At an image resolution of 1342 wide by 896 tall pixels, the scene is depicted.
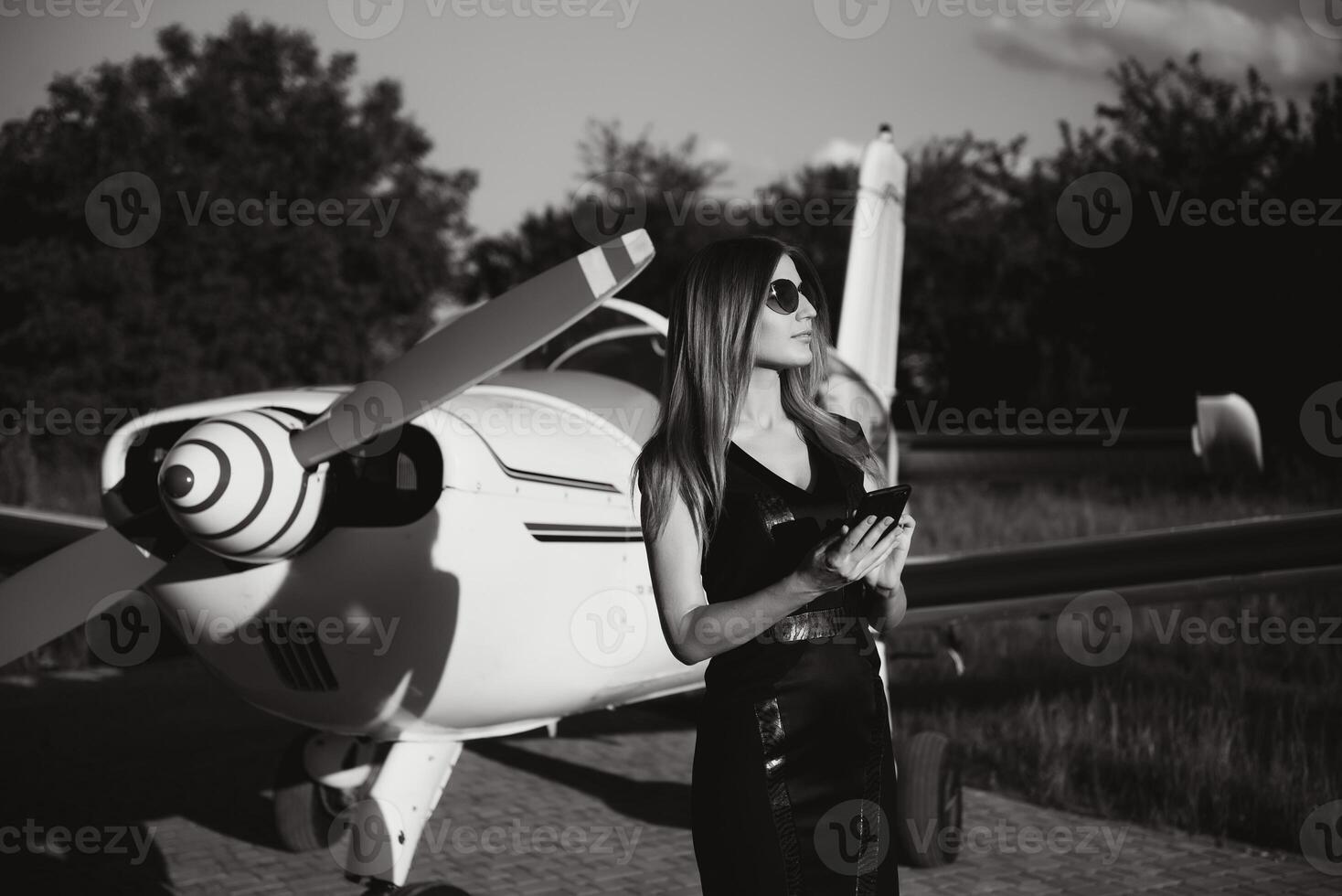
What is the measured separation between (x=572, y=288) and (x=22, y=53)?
67.4 ft

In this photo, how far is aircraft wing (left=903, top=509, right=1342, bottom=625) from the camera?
3.96m

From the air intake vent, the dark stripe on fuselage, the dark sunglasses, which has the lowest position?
the air intake vent

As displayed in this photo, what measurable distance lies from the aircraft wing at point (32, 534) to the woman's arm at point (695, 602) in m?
4.04

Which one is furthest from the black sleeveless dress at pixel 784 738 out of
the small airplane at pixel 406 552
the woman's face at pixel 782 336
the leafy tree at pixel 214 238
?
the leafy tree at pixel 214 238

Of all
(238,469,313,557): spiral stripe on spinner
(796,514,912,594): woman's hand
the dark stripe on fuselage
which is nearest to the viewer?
(796,514,912,594): woman's hand

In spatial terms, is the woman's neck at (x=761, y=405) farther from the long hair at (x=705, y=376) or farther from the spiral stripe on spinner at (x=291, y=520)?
the spiral stripe on spinner at (x=291, y=520)

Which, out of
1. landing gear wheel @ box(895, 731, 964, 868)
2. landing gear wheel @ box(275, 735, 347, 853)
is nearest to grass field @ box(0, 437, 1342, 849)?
landing gear wheel @ box(895, 731, 964, 868)

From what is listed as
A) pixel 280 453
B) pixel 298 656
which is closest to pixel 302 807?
pixel 298 656

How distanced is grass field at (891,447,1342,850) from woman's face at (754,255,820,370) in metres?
3.14

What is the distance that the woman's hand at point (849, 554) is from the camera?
5.08 ft

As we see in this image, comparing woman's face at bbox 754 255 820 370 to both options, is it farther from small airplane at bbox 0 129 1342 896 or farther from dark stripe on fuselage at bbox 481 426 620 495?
dark stripe on fuselage at bbox 481 426 620 495

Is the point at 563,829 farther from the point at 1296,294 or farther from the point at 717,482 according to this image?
the point at 1296,294

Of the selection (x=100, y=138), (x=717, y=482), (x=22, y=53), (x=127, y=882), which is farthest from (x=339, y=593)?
(x=100, y=138)

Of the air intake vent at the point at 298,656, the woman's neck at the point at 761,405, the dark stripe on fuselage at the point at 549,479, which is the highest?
the woman's neck at the point at 761,405
